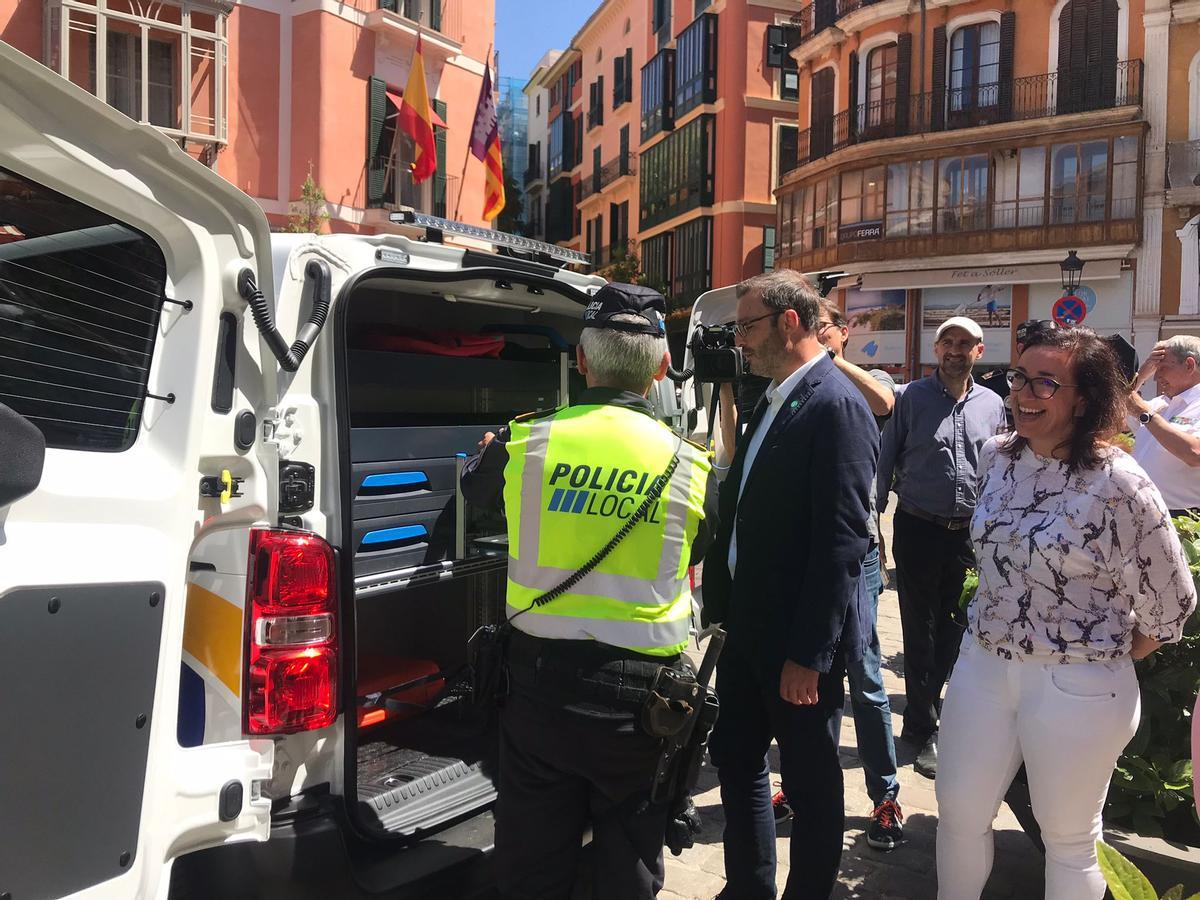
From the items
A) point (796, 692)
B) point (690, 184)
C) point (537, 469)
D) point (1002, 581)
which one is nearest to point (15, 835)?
point (537, 469)

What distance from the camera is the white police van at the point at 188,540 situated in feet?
4.57

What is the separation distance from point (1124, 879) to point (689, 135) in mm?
33977

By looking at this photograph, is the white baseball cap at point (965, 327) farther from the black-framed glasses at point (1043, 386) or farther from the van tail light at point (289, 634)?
the van tail light at point (289, 634)

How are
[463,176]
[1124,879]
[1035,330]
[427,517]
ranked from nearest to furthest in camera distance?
1. [1124,879]
2. [1035,330]
3. [427,517]
4. [463,176]

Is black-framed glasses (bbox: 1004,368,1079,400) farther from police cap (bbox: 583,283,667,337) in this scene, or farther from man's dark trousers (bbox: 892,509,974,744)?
man's dark trousers (bbox: 892,509,974,744)

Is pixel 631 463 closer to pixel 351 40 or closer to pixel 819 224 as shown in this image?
pixel 351 40

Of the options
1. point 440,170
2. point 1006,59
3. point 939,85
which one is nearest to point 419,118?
point 440,170

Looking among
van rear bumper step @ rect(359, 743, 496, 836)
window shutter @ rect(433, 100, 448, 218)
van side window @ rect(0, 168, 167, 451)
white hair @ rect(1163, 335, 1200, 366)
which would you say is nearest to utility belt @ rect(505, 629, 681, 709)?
van rear bumper step @ rect(359, 743, 496, 836)

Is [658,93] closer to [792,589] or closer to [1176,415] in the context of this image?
[1176,415]

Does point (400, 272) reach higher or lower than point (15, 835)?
higher

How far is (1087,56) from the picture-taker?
2492 cm

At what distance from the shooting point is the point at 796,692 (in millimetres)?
2463

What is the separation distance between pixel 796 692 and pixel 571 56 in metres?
47.2

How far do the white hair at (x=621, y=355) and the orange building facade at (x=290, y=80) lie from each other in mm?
15752
